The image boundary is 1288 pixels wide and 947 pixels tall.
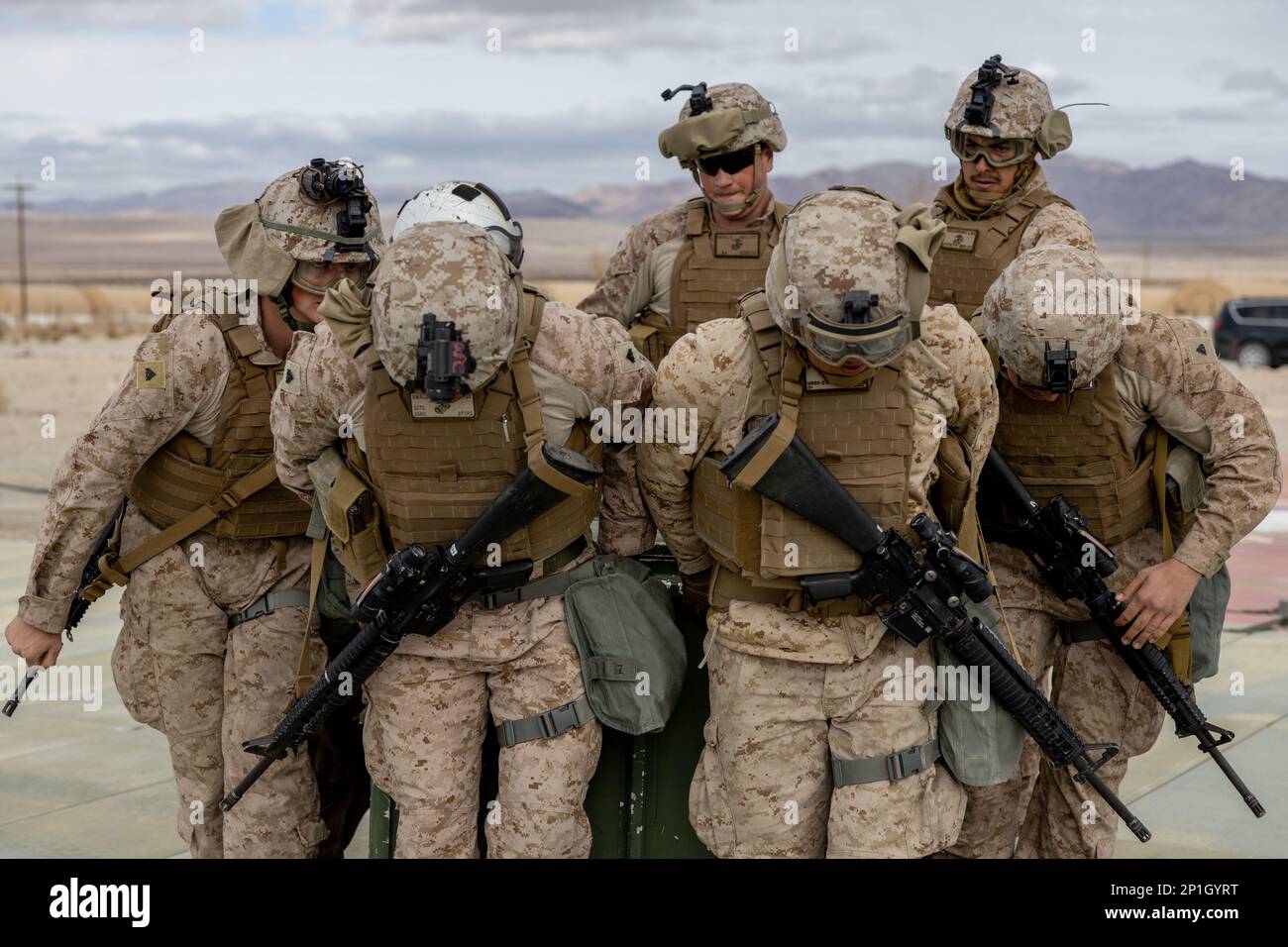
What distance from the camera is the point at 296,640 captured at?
4.13 meters

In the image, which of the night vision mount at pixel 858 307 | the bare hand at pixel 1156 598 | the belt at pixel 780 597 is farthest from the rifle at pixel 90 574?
the bare hand at pixel 1156 598

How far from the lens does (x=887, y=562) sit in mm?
3373

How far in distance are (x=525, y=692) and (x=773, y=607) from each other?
2.01ft

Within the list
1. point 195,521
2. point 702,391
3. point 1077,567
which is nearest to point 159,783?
point 195,521

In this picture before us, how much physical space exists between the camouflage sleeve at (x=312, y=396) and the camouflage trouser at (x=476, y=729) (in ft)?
1.68

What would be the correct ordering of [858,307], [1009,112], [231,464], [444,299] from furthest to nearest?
[1009,112] < [231,464] < [444,299] < [858,307]

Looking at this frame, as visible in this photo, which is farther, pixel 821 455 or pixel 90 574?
pixel 90 574

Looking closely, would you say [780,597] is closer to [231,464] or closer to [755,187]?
[231,464]

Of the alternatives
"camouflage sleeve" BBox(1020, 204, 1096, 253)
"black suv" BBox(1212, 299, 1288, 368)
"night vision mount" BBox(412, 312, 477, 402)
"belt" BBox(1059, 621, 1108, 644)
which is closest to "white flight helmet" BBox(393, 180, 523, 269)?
"night vision mount" BBox(412, 312, 477, 402)

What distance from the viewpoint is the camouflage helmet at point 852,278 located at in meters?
3.21

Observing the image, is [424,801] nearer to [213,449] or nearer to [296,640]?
[296,640]

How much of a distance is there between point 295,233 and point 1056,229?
221 cm

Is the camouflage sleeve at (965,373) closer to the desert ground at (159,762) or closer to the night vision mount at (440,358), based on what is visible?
the night vision mount at (440,358)
